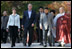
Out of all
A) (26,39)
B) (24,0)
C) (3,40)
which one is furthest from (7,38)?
(24,0)

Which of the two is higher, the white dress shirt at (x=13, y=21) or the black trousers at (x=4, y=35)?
the white dress shirt at (x=13, y=21)

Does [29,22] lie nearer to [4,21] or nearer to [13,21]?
[13,21]

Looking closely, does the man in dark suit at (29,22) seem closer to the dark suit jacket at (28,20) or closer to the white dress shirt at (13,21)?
the dark suit jacket at (28,20)

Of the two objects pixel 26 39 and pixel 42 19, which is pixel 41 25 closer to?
pixel 42 19

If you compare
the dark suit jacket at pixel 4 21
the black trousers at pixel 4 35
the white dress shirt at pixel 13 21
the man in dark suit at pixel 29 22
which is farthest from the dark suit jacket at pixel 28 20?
the black trousers at pixel 4 35

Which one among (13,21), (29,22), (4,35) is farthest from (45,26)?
(4,35)

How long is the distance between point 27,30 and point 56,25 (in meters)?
Result: 1.36

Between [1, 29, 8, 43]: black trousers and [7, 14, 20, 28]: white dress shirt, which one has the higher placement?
[7, 14, 20, 28]: white dress shirt

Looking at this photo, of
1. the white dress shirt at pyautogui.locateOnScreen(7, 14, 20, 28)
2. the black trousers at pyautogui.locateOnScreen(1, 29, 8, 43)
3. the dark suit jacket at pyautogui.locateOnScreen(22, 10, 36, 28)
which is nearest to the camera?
the white dress shirt at pyautogui.locateOnScreen(7, 14, 20, 28)

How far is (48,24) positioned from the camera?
32.3 ft

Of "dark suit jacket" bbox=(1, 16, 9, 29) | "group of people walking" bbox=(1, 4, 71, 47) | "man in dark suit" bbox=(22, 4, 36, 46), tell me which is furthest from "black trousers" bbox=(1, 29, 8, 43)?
"man in dark suit" bbox=(22, 4, 36, 46)

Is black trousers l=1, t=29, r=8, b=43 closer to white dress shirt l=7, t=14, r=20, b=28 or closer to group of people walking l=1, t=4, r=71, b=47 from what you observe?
group of people walking l=1, t=4, r=71, b=47

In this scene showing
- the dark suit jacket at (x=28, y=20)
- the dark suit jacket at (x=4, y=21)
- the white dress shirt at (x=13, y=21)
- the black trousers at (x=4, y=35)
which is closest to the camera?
the white dress shirt at (x=13, y=21)

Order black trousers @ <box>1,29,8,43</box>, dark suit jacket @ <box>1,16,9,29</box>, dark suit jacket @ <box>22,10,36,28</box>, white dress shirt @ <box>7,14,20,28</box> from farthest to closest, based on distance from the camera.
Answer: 1. black trousers @ <box>1,29,8,43</box>
2. dark suit jacket @ <box>1,16,9,29</box>
3. dark suit jacket @ <box>22,10,36,28</box>
4. white dress shirt @ <box>7,14,20,28</box>
